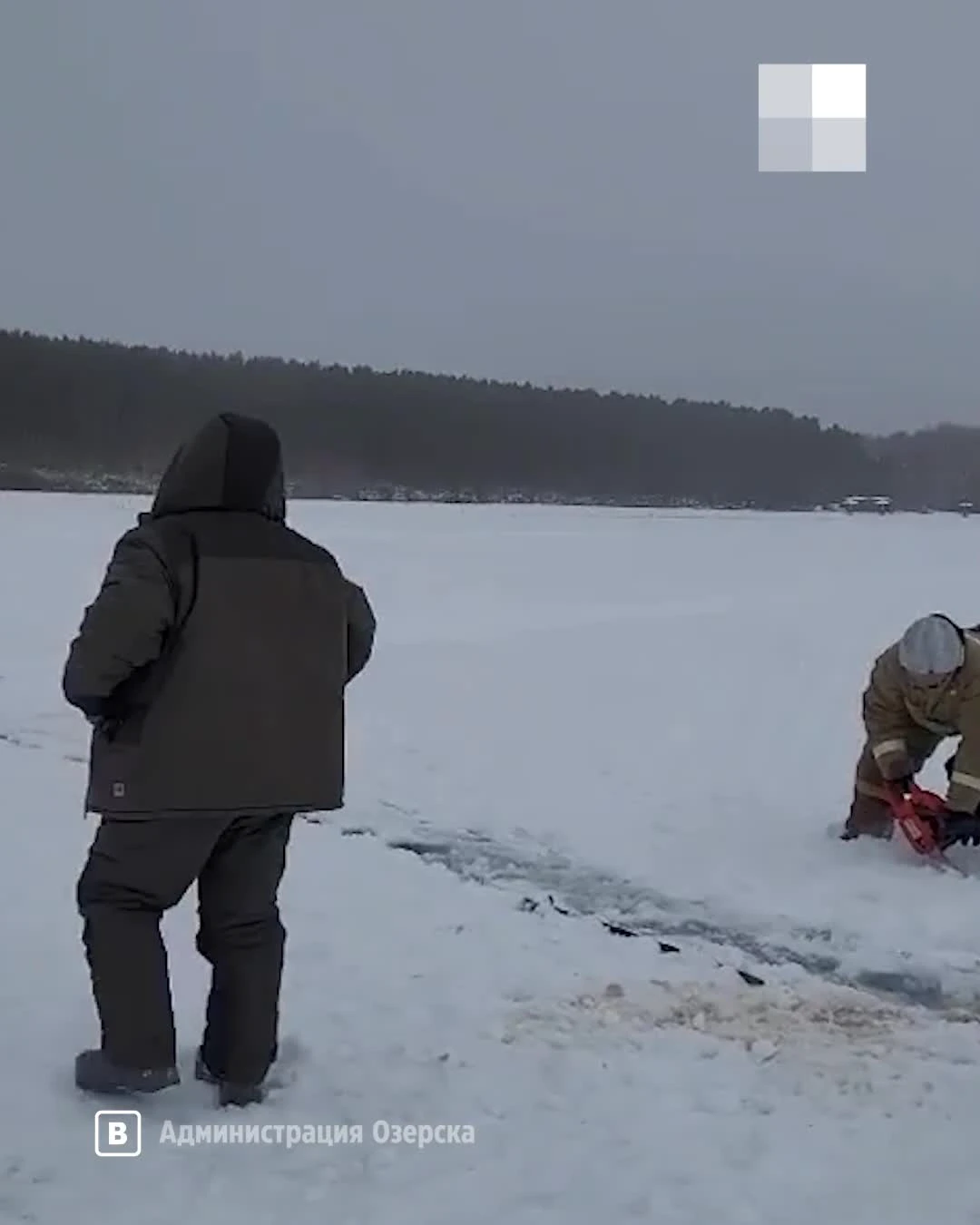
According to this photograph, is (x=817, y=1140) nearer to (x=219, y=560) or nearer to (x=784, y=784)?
(x=219, y=560)

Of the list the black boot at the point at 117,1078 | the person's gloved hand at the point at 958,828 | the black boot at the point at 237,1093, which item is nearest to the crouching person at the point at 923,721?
the person's gloved hand at the point at 958,828

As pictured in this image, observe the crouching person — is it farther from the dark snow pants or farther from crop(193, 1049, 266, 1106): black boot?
crop(193, 1049, 266, 1106): black boot

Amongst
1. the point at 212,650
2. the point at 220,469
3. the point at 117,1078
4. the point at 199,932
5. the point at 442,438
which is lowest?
the point at 117,1078

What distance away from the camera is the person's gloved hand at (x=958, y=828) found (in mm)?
6191

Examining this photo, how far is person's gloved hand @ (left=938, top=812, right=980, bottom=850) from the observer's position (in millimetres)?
6191

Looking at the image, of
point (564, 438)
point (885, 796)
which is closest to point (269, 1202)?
point (885, 796)

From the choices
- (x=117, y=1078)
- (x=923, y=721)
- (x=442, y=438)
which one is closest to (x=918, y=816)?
(x=923, y=721)

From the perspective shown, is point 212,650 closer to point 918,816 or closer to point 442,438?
point 918,816

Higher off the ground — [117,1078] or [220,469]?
[220,469]

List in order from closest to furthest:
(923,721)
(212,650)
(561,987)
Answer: (212,650)
(561,987)
(923,721)

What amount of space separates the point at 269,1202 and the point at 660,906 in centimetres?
274

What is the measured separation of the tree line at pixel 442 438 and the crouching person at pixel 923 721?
39.0 m

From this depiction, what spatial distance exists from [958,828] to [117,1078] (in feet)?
13.0

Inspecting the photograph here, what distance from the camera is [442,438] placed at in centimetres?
6531
